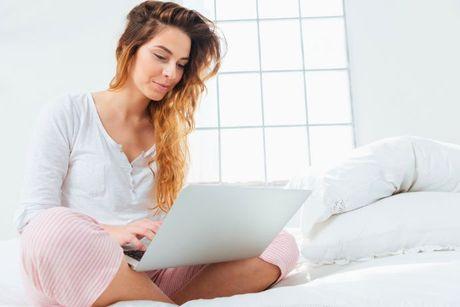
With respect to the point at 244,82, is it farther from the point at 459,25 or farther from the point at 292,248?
the point at 292,248

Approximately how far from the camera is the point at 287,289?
86 centimetres

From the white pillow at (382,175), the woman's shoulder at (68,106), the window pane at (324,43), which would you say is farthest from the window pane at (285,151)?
the woman's shoulder at (68,106)

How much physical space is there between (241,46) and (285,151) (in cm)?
66

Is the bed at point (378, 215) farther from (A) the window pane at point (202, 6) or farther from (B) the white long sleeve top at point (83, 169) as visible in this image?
(A) the window pane at point (202, 6)

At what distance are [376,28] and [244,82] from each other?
77cm

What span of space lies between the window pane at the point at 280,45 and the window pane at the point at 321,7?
96 mm

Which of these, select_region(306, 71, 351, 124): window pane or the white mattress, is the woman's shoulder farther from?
select_region(306, 71, 351, 124): window pane

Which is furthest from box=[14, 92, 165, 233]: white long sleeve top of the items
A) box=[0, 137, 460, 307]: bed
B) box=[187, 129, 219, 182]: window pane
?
box=[187, 129, 219, 182]: window pane

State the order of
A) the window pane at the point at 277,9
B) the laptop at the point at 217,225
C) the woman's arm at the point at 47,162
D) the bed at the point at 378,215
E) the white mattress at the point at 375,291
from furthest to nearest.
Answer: the window pane at the point at 277,9 → the bed at the point at 378,215 → the woman's arm at the point at 47,162 → the laptop at the point at 217,225 → the white mattress at the point at 375,291

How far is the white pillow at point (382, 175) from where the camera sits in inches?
55.2

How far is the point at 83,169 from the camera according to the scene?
1355 mm

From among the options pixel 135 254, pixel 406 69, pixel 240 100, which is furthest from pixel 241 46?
pixel 135 254

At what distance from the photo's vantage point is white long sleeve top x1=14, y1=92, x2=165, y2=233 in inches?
49.9

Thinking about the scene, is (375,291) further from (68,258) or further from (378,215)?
(378,215)
